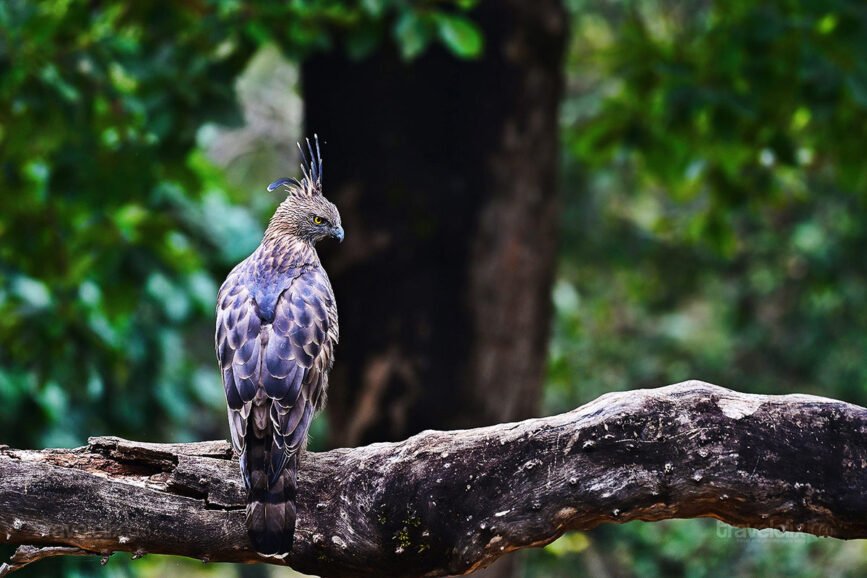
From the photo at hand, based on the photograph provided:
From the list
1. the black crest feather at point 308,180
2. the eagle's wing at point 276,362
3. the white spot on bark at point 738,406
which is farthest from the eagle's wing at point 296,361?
the white spot on bark at point 738,406

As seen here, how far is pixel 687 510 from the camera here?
11.3 ft

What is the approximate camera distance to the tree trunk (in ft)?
20.5

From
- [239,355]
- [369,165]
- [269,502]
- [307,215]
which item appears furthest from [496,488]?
[369,165]

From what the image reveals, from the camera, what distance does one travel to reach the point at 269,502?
11.1 feet

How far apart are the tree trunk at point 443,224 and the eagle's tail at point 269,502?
270 cm

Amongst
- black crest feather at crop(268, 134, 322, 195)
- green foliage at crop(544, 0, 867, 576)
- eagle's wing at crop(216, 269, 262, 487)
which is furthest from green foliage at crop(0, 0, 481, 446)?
eagle's wing at crop(216, 269, 262, 487)

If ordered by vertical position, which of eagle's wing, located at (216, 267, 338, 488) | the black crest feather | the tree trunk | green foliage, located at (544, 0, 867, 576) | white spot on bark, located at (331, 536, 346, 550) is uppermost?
green foliage, located at (544, 0, 867, 576)

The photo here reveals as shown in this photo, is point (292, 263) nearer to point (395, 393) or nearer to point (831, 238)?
point (395, 393)

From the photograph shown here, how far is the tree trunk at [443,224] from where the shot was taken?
6.25 meters

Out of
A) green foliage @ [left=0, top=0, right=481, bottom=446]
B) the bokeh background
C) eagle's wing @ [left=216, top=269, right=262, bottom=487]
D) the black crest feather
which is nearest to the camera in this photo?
eagle's wing @ [left=216, top=269, right=262, bottom=487]

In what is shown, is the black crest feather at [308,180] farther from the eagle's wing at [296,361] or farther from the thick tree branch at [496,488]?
the thick tree branch at [496,488]

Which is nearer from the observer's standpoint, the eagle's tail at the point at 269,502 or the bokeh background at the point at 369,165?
the eagle's tail at the point at 269,502

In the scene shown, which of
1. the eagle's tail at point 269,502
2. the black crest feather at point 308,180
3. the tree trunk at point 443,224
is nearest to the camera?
the eagle's tail at point 269,502

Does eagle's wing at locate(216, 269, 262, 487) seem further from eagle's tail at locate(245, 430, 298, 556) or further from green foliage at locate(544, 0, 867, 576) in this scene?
green foliage at locate(544, 0, 867, 576)
